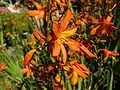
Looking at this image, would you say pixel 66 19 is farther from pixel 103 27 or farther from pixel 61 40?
pixel 103 27

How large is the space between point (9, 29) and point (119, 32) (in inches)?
232

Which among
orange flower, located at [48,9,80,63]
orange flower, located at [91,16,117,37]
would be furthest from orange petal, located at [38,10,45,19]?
orange flower, located at [91,16,117,37]

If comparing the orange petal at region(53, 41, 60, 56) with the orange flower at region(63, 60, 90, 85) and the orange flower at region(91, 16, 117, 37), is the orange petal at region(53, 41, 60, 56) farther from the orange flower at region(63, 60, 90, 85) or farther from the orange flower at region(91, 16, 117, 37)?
the orange flower at region(91, 16, 117, 37)

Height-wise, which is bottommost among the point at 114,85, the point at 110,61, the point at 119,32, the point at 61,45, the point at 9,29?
the point at 9,29

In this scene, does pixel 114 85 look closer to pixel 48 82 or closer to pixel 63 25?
pixel 48 82

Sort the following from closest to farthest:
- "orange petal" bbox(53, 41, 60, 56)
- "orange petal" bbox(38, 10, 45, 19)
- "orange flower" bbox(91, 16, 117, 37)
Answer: "orange petal" bbox(53, 41, 60, 56)
"orange petal" bbox(38, 10, 45, 19)
"orange flower" bbox(91, 16, 117, 37)

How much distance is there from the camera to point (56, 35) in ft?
3.54

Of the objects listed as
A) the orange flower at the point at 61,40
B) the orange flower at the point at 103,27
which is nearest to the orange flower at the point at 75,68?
the orange flower at the point at 61,40

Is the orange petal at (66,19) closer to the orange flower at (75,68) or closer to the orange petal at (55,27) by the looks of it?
the orange petal at (55,27)

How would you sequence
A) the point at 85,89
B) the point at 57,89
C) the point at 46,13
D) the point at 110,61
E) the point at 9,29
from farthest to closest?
the point at 9,29 < the point at 110,61 < the point at 85,89 < the point at 57,89 < the point at 46,13

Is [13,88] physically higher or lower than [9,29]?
higher

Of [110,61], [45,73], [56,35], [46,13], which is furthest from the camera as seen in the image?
[110,61]

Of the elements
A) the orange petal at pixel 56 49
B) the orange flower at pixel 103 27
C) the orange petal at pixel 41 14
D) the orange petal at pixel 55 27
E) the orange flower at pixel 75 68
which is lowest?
the orange flower at pixel 75 68

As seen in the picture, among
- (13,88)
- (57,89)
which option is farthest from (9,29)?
(57,89)
